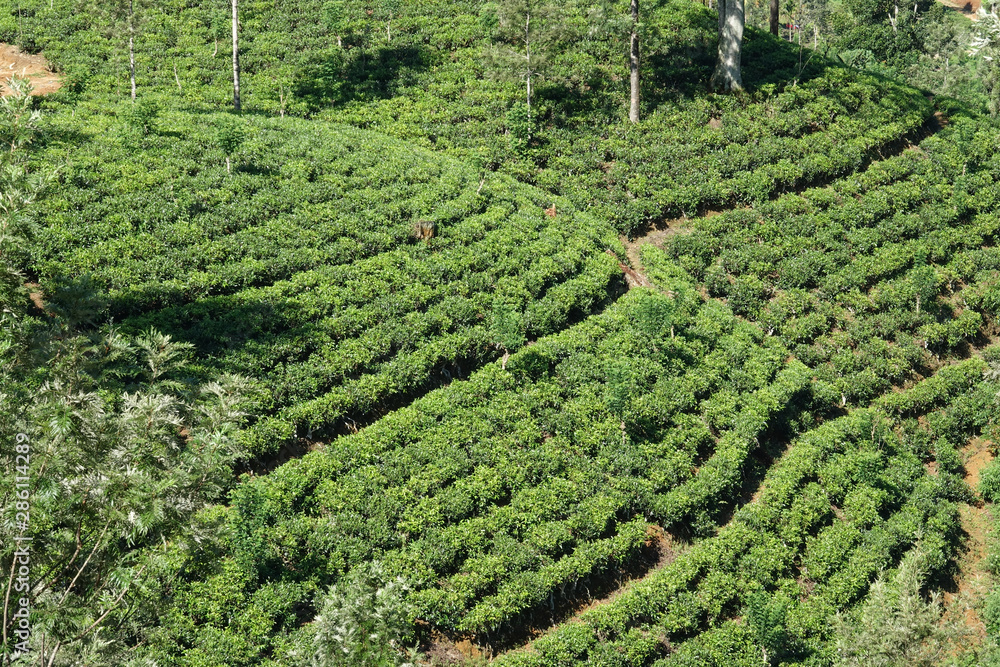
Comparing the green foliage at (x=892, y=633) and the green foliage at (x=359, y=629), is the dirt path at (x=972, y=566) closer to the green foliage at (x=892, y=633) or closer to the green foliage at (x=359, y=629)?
the green foliage at (x=892, y=633)

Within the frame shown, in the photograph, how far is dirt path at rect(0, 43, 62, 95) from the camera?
114 ft

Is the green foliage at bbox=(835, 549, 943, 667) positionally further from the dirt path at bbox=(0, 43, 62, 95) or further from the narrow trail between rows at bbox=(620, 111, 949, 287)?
the dirt path at bbox=(0, 43, 62, 95)

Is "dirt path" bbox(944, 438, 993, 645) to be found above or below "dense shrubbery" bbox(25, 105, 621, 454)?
below

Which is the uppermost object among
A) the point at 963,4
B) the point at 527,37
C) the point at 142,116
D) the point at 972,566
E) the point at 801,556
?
the point at 963,4

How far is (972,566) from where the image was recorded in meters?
24.4

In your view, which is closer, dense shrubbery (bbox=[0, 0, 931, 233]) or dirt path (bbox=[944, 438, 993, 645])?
dirt path (bbox=[944, 438, 993, 645])

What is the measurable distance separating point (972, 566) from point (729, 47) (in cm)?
2637

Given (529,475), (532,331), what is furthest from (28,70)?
(529,475)

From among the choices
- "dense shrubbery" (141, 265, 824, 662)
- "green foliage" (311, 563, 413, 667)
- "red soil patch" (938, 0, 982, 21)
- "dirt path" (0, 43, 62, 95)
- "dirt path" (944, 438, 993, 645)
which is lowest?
"dirt path" (944, 438, 993, 645)

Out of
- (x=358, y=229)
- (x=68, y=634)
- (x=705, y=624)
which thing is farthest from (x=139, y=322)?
(x=705, y=624)

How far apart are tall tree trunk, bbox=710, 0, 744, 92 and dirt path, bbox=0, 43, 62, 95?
3283 cm

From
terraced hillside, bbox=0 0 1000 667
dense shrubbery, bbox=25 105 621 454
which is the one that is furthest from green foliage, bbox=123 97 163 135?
dense shrubbery, bbox=25 105 621 454

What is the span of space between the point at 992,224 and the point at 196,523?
118 ft

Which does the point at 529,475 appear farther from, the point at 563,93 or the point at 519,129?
the point at 563,93
